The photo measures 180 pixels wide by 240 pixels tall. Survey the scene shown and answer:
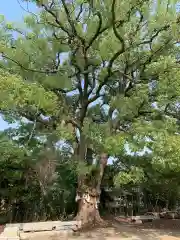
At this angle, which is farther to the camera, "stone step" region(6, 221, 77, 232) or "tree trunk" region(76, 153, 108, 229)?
"tree trunk" region(76, 153, 108, 229)

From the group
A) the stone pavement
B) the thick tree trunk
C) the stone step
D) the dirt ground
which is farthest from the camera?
the thick tree trunk

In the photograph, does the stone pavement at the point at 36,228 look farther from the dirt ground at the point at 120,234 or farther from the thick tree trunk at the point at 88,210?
the thick tree trunk at the point at 88,210

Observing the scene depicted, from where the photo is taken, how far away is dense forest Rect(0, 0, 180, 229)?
10.5 m

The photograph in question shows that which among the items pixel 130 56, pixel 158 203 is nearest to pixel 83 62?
pixel 130 56

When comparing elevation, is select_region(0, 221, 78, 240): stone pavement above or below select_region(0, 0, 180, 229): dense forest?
below

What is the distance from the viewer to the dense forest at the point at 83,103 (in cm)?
1050

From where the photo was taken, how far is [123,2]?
9742 mm

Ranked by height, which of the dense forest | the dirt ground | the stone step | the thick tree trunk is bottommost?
the dirt ground

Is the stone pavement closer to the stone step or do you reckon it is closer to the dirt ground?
the stone step

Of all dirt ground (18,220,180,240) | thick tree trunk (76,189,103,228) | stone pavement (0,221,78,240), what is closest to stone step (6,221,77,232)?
stone pavement (0,221,78,240)

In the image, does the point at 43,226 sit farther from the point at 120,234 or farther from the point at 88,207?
the point at 120,234

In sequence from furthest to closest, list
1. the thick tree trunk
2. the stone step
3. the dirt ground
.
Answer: the thick tree trunk, the stone step, the dirt ground

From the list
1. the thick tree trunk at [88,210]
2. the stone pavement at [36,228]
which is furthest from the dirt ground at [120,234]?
the thick tree trunk at [88,210]

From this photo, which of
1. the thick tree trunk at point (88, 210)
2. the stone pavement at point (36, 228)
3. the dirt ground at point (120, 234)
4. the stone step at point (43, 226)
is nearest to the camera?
the stone pavement at point (36, 228)
